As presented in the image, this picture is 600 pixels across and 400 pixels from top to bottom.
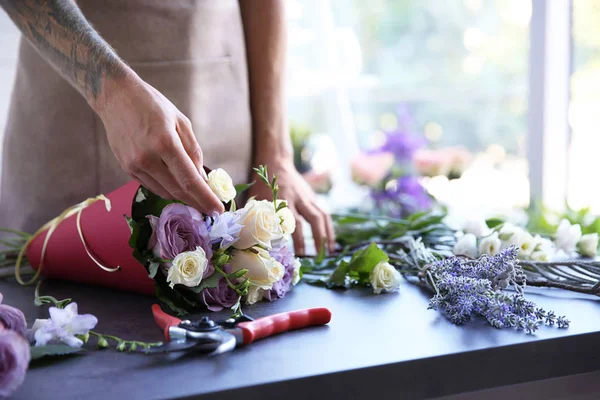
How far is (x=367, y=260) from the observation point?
0.86m

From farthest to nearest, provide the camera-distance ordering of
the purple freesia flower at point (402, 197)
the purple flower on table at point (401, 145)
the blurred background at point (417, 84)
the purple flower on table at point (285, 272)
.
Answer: the blurred background at point (417, 84)
the purple flower on table at point (401, 145)
the purple freesia flower at point (402, 197)
the purple flower on table at point (285, 272)

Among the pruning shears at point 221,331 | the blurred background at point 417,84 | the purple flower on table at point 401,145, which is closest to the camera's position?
the pruning shears at point 221,331

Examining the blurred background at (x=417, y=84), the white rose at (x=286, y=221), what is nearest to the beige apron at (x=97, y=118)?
the white rose at (x=286, y=221)

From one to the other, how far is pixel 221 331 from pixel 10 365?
20cm

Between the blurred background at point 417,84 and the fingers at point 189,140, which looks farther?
the blurred background at point 417,84

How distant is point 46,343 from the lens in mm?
604

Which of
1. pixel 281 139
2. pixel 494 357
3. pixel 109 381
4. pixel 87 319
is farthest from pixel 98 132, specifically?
pixel 494 357

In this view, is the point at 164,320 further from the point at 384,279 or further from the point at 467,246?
the point at 467,246

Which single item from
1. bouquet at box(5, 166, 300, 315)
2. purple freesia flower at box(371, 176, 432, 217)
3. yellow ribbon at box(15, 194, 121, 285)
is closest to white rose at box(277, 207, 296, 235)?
bouquet at box(5, 166, 300, 315)

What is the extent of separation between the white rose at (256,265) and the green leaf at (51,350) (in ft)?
0.73

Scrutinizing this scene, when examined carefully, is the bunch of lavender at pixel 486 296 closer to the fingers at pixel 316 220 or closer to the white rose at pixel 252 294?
the white rose at pixel 252 294

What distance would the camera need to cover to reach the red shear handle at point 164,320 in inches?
25.0

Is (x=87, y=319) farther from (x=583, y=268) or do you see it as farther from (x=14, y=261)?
(x=583, y=268)

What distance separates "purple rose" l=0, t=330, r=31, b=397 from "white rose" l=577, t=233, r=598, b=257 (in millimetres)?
899
